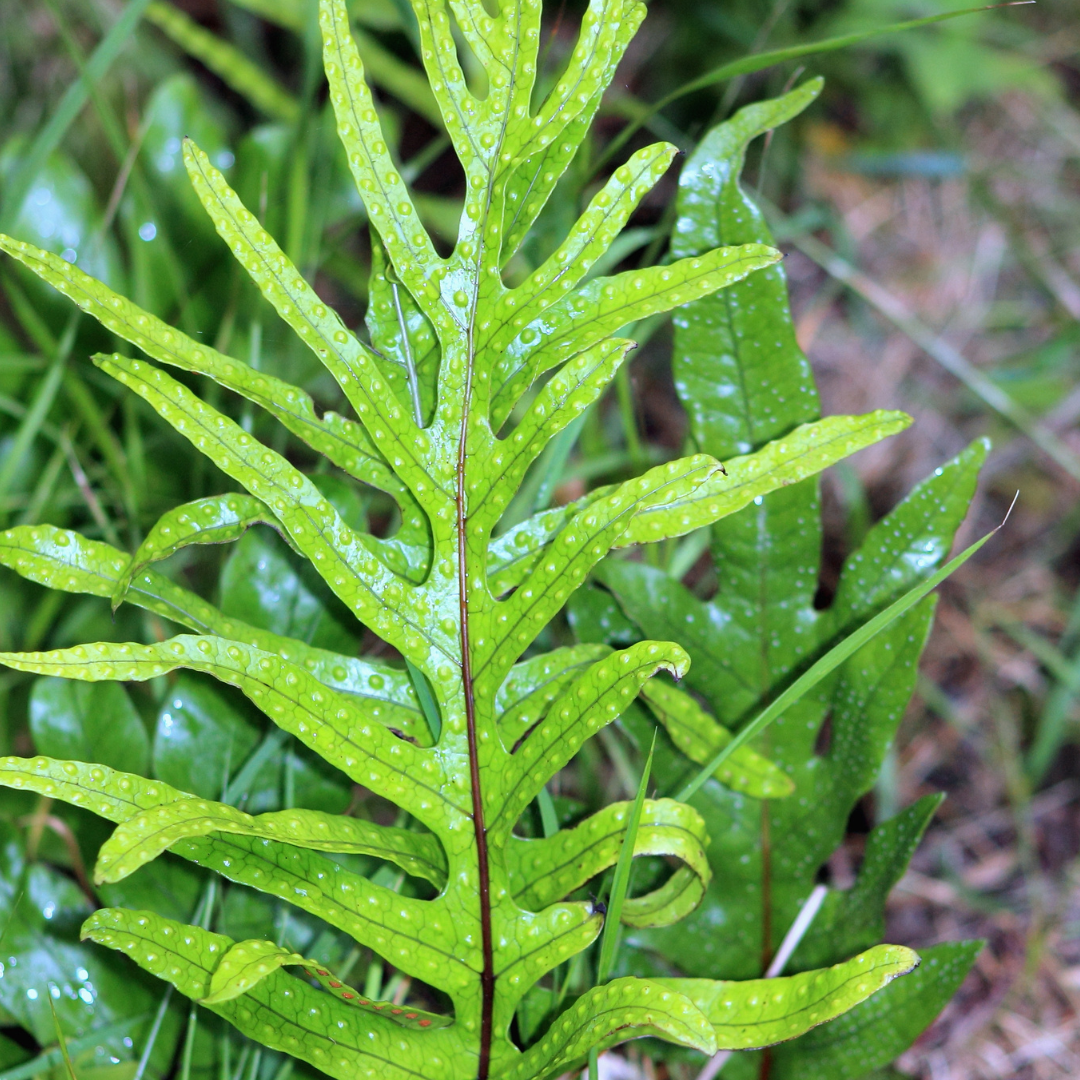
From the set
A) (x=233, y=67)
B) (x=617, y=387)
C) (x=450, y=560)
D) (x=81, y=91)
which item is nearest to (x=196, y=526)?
(x=450, y=560)

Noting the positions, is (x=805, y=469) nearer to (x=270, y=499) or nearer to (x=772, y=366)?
(x=772, y=366)

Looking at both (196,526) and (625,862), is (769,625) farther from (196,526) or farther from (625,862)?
(196,526)

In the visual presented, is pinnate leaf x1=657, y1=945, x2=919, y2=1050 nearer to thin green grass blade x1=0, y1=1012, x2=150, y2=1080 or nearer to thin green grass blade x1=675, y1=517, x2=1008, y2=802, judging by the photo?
thin green grass blade x1=675, y1=517, x2=1008, y2=802

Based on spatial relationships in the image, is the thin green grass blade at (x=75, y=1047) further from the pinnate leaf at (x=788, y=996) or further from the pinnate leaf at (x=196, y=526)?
the pinnate leaf at (x=788, y=996)

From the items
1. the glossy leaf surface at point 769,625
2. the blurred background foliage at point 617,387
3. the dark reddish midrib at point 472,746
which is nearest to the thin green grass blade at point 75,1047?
the blurred background foliage at point 617,387

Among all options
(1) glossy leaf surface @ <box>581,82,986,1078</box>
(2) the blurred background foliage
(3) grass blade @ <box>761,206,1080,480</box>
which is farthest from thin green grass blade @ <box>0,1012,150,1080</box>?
(3) grass blade @ <box>761,206,1080,480</box>

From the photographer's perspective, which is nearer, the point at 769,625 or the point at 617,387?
the point at 769,625
